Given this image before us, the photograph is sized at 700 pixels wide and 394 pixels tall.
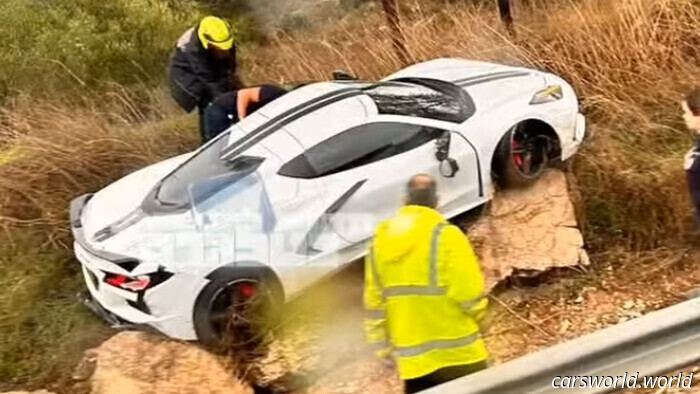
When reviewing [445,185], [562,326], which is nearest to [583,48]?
[445,185]

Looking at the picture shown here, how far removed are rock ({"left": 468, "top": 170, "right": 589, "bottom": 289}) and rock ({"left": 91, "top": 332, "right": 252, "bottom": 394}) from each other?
1937mm

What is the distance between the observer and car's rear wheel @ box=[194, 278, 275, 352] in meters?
7.02

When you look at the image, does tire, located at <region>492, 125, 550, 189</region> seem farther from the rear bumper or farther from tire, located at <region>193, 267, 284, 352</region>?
the rear bumper

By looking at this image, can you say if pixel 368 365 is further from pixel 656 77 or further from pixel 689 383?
pixel 656 77

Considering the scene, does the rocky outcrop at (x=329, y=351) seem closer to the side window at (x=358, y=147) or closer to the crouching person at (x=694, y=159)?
the side window at (x=358, y=147)

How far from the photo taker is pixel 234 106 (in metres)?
8.48

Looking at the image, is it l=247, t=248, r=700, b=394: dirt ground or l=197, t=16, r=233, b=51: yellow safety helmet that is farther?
l=197, t=16, r=233, b=51: yellow safety helmet

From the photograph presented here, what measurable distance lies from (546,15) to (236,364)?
6.27 m

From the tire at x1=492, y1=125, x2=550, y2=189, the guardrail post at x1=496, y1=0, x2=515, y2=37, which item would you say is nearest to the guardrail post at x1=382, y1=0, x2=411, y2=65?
the guardrail post at x1=496, y1=0, x2=515, y2=37

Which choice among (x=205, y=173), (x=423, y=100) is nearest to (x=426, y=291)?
(x=205, y=173)

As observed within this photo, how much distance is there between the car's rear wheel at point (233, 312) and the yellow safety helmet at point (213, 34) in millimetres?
2510

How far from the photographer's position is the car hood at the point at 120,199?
7.44 metres

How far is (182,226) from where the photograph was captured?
7.17 meters

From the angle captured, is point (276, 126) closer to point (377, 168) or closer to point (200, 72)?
point (377, 168)
